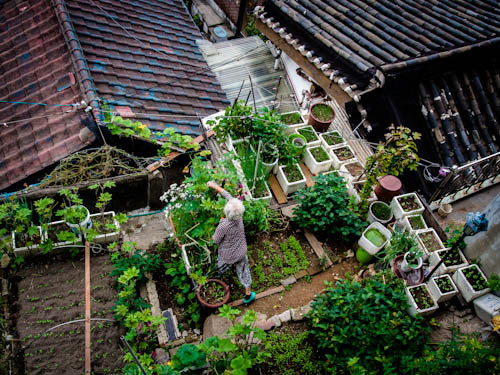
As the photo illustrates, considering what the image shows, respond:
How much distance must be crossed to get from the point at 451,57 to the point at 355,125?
213cm

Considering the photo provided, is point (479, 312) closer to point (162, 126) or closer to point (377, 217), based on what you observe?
point (377, 217)

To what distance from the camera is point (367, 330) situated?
4.80 metres

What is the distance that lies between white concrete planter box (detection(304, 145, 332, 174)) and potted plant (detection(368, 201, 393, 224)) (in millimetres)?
1128

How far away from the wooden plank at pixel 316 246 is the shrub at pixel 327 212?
137mm

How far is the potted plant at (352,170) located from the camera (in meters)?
6.69

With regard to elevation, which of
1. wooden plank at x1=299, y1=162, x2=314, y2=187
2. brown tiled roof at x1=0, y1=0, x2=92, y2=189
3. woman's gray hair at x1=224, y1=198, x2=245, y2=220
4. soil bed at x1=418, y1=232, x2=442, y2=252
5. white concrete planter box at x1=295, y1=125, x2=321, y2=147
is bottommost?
soil bed at x1=418, y1=232, x2=442, y2=252

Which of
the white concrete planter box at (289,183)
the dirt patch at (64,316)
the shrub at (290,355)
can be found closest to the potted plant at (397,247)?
the shrub at (290,355)

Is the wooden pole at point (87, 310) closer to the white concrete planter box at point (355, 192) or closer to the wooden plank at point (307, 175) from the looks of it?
the wooden plank at point (307, 175)

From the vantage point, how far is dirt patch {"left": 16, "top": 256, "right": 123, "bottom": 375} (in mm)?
5121

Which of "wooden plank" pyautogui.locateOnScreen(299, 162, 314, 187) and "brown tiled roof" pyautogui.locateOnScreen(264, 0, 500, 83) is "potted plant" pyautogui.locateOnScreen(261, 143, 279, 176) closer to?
"wooden plank" pyautogui.locateOnScreen(299, 162, 314, 187)

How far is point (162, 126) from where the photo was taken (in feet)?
23.2

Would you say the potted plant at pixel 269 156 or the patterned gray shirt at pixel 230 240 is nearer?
the patterned gray shirt at pixel 230 240

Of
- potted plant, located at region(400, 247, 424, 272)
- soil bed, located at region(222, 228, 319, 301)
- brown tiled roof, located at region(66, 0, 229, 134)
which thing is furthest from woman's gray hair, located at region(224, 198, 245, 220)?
brown tiled roof, located at region(66, 0, 229, 134)

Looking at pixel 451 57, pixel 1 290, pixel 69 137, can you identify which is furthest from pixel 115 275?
pixel 451 57
